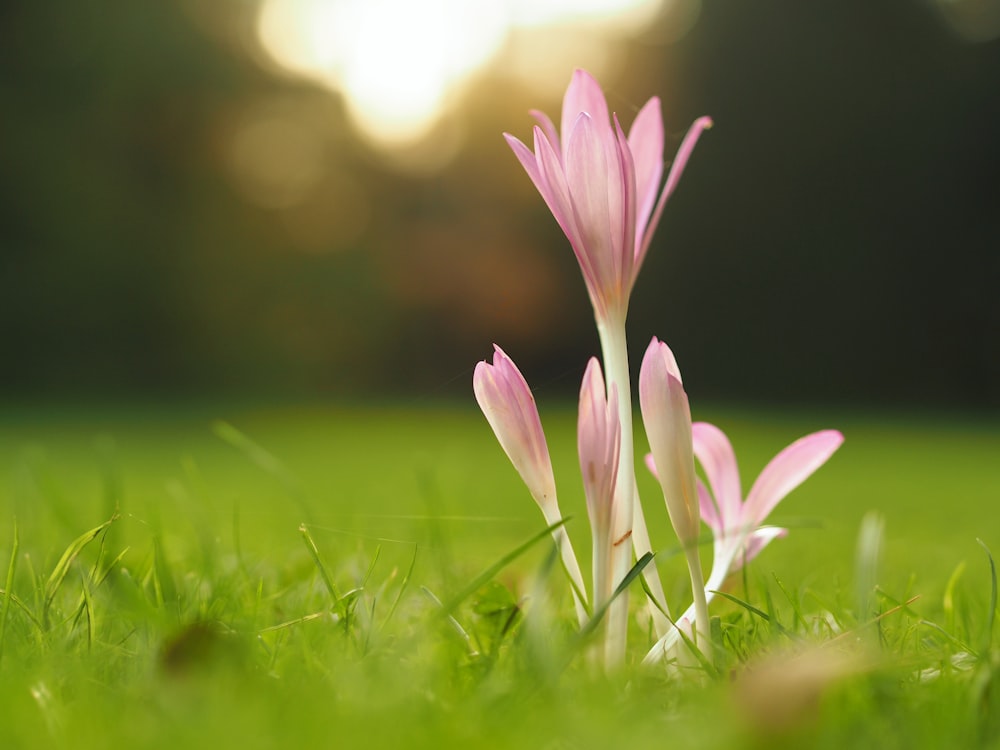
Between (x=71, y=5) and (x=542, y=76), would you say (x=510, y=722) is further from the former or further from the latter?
(x=71, y=5)

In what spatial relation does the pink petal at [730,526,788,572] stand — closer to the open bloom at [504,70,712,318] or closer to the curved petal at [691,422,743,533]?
the curved petal at [691,422,743,533]

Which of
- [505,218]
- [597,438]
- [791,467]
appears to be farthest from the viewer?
[505,218]

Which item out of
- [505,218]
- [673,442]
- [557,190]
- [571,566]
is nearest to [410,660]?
[571,566]

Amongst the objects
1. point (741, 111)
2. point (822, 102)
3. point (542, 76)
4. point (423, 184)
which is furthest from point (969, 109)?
point (423, 184)

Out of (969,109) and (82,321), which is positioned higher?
(969,109)

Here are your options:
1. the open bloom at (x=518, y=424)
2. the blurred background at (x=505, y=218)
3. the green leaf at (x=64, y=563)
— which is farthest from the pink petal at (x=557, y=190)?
the blurred background at (x=505, y=218)

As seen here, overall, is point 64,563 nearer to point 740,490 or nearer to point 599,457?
point 599,457

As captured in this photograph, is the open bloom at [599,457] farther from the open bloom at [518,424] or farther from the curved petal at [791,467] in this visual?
the curved petal at [791,467]
